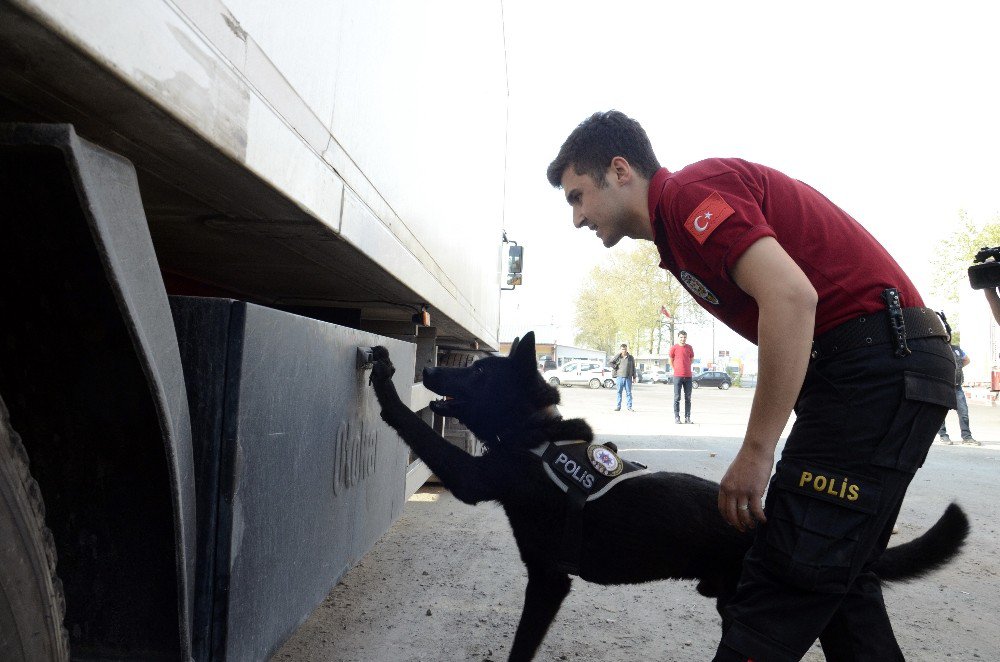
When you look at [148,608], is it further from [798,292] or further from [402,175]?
[402,175]

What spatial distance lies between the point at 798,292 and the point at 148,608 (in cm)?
148

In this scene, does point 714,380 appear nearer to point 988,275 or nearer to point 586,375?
point 586,375

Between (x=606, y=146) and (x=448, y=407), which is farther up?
(x=606, y=146)

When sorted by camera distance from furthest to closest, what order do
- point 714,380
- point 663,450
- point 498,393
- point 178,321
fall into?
point 714,380, point 663,450, point 498,393, point 178,321

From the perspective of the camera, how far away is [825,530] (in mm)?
1593

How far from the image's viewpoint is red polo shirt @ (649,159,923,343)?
165cm

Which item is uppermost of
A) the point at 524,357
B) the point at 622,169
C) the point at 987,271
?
the point at 622,169

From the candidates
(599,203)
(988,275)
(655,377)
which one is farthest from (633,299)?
(599,203)

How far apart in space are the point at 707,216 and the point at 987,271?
152 cm

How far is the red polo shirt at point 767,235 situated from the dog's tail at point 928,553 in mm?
875

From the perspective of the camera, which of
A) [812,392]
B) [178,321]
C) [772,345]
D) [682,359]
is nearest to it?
[178,321]

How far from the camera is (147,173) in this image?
132 centimetres

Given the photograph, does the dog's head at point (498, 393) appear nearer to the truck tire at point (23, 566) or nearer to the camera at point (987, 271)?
the camera at point (987, 271)

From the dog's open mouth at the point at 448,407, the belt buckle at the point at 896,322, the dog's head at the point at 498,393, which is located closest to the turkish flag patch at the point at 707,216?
the belt buckle at the point at 896,322
